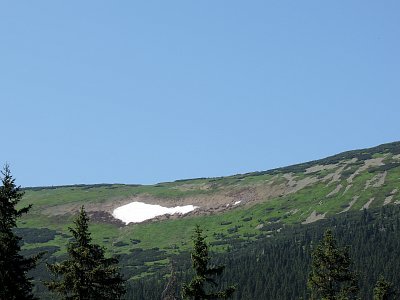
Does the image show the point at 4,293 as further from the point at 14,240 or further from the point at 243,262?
the point at 243,262

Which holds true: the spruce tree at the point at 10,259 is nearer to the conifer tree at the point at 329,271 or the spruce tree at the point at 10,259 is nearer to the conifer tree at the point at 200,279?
the conifer tree at the point at 200,279

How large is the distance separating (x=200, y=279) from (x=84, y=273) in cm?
598

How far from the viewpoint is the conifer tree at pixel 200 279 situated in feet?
98.8

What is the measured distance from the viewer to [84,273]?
29.8 meters

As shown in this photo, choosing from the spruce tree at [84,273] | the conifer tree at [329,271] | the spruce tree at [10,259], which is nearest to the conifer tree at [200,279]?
the spruce tree at [84,273]

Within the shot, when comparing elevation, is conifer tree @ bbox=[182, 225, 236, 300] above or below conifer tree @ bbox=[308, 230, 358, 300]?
above

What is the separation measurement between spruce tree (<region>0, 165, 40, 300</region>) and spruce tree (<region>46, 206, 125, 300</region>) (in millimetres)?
1450

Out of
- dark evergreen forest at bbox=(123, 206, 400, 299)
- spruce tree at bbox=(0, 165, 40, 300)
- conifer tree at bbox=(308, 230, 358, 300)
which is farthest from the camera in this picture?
dark evergreen forest at bbox=(123, 206, 400, 299)

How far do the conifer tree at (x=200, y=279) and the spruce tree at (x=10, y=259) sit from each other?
26.6 ft

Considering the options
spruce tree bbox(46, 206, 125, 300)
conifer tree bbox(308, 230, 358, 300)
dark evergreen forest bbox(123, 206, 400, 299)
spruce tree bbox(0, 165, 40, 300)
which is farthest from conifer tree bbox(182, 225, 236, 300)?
dark evergreen forest bbox(123, 206, 400, 299)

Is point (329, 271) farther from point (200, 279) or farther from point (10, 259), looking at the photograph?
point (10, 259)

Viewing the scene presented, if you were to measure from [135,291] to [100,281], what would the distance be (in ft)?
502

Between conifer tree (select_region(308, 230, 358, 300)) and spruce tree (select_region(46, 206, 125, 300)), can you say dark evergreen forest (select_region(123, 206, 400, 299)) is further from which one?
spruce tree (select_region(46, 206, 125, 300))

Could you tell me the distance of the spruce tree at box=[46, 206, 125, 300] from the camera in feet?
96.9
